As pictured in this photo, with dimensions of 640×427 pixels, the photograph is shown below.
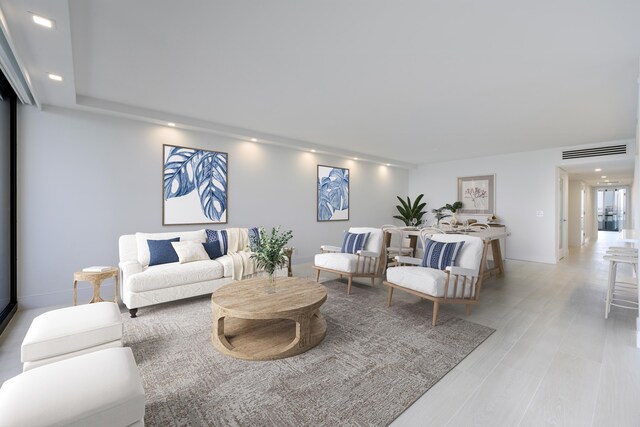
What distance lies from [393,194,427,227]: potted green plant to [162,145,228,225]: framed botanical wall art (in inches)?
208

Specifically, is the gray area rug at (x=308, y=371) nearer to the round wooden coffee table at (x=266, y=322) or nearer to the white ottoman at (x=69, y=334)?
the round wooden coffee table at (x=266, y=322)

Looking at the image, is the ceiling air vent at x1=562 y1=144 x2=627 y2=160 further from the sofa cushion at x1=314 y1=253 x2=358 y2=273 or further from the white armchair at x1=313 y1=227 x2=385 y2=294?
the sofa cushion at x1=314 y1=253 x2=358 y2=273

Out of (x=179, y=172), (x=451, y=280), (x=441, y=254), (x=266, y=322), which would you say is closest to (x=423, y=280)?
(x=451, y=280)

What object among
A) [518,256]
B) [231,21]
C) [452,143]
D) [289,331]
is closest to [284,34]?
[231,21]

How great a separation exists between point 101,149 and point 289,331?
11.6 feet

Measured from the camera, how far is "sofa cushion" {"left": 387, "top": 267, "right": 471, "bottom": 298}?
9.64ft

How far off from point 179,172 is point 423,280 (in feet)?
12.7

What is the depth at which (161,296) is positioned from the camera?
3.32 m

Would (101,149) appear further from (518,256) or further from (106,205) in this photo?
(518,256)

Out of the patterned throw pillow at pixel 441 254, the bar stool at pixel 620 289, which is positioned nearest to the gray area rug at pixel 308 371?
the patterned throw pillow at pixel 441 254

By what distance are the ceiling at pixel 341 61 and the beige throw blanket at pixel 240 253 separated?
177 cm

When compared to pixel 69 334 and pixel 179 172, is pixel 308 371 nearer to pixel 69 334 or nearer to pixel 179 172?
pixel 69 334

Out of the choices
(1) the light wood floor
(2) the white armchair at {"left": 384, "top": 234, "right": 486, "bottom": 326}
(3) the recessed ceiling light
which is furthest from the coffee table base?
(3) the recessed ceiling light

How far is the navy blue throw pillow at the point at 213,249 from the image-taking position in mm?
4084
